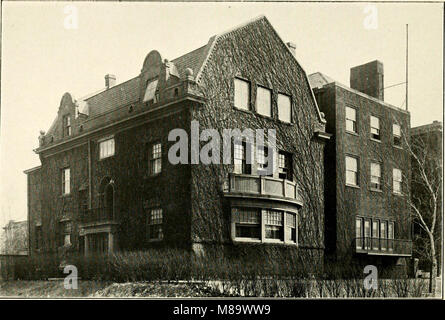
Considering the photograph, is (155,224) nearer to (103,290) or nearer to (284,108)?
(103,290)

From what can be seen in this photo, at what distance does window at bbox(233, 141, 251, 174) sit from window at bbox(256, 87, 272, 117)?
81.7 inches

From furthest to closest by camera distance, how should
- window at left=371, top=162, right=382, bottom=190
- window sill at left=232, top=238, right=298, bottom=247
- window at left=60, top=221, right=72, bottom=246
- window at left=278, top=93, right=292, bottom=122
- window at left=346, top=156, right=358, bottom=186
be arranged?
window at left=371, top=162, right=382, bottom=190 < window at left=346, top=156, right=358, bottom=186 < window at left=278, top=93, right=292, bottom=122 < window at left=60, top=221, right=72, bottom=246 < window sill at left=232, top=238, right=298, bottom=247

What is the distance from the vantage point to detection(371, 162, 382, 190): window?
30281mm

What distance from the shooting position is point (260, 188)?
945 inches

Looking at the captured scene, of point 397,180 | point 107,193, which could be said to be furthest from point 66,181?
point 397,180

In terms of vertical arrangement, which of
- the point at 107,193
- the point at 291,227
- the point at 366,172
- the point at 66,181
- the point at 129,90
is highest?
the point at 129,90

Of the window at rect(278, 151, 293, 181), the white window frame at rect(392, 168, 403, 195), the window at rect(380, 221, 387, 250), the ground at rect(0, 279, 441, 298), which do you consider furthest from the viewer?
→ the white window frame at rect(392, 168, 403, 195)

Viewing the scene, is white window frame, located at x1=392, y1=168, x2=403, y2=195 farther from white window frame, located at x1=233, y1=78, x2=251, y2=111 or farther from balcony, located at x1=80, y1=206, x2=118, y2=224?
balcony, located at x1=80, y1=206, x2=118, y2=224

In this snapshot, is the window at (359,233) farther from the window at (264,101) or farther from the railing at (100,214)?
the railing at (100,214)

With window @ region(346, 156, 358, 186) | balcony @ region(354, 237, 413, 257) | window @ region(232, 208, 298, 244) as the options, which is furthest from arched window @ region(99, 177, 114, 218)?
window @ region(346, 156, 358, 186)

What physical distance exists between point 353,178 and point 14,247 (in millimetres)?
16714

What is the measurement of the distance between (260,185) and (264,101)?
3787 mm

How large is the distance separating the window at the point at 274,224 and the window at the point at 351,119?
25.0 ft

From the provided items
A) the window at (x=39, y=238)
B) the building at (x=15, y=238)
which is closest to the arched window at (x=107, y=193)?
the window at (x=39, y=238)
